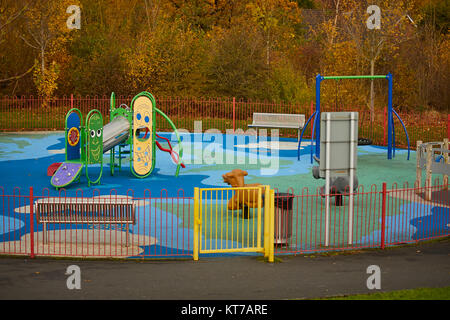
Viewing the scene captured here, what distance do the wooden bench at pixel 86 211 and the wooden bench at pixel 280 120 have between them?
16.0m

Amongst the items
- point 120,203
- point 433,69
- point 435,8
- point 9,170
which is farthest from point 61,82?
point 120,203

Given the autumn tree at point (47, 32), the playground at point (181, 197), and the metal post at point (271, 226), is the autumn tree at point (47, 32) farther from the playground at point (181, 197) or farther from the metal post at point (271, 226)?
the metal post at point (271, 226)

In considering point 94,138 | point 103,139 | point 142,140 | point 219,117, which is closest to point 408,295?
point 94,138

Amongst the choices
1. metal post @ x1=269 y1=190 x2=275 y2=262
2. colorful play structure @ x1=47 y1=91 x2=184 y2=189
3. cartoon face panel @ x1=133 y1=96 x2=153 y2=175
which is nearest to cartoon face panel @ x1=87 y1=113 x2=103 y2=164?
colorful play structure @ x1=47 y1=91 x2=184 y2=189

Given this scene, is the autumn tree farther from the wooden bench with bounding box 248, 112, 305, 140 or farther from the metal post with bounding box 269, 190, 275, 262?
the metal post with bounding box 269, 190, 275, 262

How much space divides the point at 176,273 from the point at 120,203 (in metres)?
2.17

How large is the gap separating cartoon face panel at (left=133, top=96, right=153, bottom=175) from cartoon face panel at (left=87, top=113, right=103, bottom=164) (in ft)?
3.92

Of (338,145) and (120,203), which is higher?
(338,145)

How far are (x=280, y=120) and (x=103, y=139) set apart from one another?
34.8ft

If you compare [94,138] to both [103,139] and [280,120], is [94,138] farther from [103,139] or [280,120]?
[280,120]

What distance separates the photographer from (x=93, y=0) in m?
43.0

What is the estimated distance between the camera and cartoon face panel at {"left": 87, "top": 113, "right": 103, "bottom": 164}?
18641 millimetres

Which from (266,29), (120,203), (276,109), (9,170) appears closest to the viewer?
(120,203)

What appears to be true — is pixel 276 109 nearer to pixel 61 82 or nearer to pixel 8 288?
pixel 61 82
